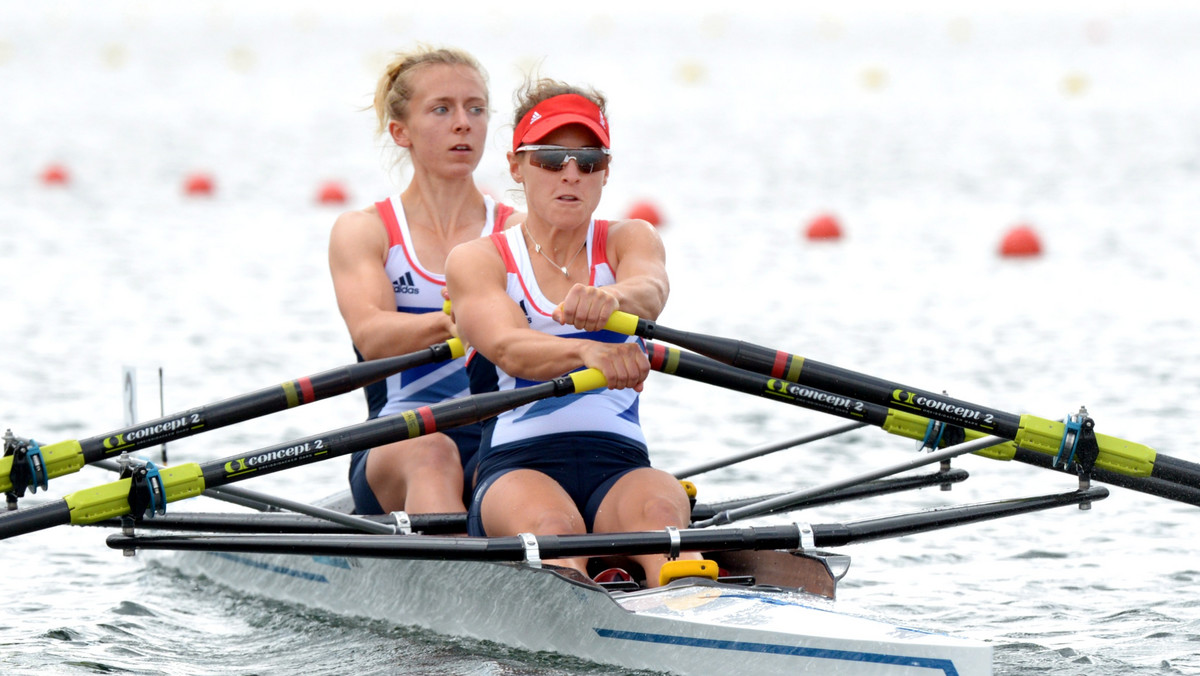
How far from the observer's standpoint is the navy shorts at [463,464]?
18.1 feet

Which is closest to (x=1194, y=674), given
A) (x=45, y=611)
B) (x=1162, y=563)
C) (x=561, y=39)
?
(x=1162, y=563)

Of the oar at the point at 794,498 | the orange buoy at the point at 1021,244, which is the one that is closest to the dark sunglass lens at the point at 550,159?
the oar at the point at 794,498

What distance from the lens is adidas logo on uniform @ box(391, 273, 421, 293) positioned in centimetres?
559

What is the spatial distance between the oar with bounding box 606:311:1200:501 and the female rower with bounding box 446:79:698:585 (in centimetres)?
25

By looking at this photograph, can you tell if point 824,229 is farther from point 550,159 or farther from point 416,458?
point 550,159

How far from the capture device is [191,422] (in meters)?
4.99

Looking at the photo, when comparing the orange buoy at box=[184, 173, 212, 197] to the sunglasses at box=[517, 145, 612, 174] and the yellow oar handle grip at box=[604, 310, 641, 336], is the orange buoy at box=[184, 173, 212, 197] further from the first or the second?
the yellow oar handle grip at box=[604, 310, 641, 336]

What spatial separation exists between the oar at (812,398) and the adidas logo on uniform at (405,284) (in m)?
1.22

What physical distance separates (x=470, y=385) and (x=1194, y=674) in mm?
2412

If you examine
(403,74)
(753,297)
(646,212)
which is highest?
(646,212)

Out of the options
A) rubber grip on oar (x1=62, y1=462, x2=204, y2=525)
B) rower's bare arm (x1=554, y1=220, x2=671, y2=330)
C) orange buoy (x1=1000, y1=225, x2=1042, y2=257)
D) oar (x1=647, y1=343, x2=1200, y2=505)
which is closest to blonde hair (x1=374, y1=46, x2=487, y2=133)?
rower's bare arm (x1=554, y1=220, x2=671, y2=330)

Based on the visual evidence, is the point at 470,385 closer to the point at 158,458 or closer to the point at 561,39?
the point at 158,458

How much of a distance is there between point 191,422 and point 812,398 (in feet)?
6.26

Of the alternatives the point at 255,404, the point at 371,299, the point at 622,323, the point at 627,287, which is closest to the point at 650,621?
→ the point at 622,323
